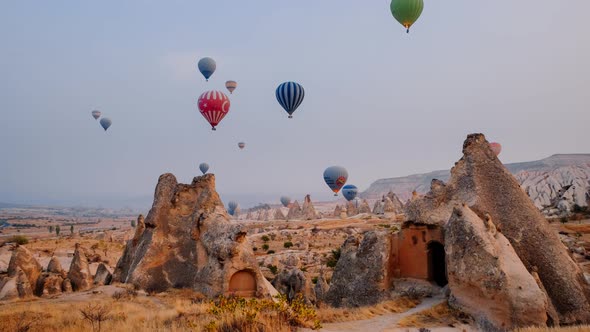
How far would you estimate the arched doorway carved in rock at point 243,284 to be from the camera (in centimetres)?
1519

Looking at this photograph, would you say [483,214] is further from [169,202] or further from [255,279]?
[169,202]

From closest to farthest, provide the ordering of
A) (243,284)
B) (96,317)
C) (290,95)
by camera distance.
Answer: (96,317) < (243,284) < (290,95)

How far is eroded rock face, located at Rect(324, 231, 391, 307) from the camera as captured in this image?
14.9 meters

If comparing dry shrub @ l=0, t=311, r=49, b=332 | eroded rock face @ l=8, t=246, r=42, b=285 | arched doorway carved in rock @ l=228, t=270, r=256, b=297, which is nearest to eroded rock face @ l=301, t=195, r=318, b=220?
eroded rock face @ l=8, t=246, r=42, b=285

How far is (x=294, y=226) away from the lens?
64.3 meters

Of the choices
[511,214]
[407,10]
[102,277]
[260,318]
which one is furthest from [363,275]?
[407,10]

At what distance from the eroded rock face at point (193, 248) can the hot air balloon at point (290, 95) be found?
25.7 metres

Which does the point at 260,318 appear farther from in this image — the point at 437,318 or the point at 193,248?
the point at 193,248

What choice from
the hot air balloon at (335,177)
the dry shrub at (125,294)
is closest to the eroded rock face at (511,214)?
the dry shrub at (125,294)

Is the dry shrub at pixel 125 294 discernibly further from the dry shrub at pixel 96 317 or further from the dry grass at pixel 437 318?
the dry grass at pixel 437 318

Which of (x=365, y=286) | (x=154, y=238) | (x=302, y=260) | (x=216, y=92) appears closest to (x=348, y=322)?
(x=365, y=286)

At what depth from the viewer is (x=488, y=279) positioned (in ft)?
37.6

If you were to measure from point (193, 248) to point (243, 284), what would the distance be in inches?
135

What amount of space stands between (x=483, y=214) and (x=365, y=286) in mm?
4265
